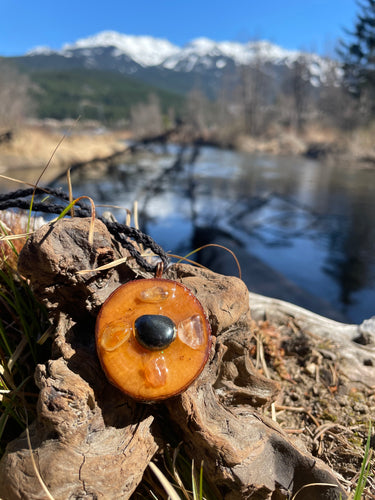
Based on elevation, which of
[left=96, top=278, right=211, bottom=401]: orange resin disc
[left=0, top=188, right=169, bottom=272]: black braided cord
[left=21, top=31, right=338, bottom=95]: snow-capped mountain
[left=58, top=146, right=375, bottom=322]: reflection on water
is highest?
[left=21, top=31, right=338, bottom=95]: snow-capped mountain

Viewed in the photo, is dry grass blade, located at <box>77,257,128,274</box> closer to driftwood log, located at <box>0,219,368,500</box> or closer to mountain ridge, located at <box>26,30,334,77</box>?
driftwood log, located at <box>0,219,368,500</box>

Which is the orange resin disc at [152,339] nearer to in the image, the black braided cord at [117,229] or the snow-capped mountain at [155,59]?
the black braided cord at [117,229]

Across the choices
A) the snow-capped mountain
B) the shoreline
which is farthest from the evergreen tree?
the snow-capped mountain

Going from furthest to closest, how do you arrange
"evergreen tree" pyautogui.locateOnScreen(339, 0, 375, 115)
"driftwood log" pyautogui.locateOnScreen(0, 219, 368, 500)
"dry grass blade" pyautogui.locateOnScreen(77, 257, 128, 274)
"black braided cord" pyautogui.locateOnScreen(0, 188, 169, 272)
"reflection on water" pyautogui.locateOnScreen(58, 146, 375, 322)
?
1. "evergreen tree" pyautogui.locateOnScreen(339, 0, 375, 115)
2. "reflection on water" pyautogui.locateOnScreen(58, 146, 375, 322)
3. "black braided cord" pyautogui.locateOnScreen(0, 188, 169, 272)
4. "dry grass blade" pyautogui.locateOnScreen(77, 257, 128, 274)
5. "driftwood log" pyautogui.locateOnScreen(0, 219, 368, 500)

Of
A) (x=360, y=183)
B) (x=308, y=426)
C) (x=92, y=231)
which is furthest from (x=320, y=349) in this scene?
(x=360, y=183)

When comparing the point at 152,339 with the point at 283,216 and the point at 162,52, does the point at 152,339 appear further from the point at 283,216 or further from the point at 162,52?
the point at 162,52

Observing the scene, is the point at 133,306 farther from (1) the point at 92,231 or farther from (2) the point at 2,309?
(2) the point at 2,309

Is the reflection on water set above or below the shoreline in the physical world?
below
